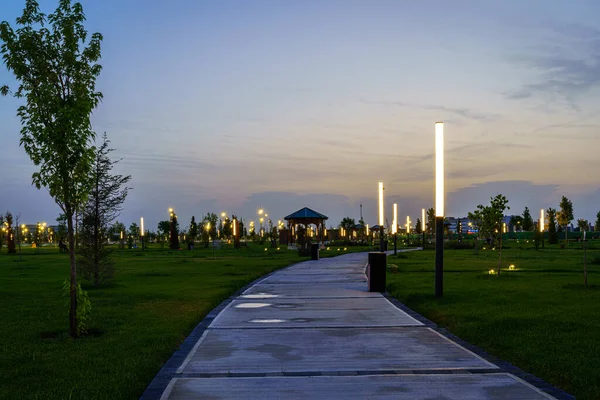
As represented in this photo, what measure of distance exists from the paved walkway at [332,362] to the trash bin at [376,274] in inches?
142

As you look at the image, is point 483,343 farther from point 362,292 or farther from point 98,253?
point 98,253

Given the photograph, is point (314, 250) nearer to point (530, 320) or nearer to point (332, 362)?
point (530, 320)

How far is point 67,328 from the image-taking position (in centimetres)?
1062

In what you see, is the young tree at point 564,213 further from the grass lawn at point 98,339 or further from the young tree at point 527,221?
the grass lawn at point 98,339

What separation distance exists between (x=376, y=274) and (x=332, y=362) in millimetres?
9189

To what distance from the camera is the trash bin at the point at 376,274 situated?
636 inches

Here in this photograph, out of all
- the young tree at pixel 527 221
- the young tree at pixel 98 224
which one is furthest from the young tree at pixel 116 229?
the young tree at pixel 527 221

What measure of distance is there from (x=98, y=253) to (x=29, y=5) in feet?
37.0

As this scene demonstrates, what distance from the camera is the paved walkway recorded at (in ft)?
19.6

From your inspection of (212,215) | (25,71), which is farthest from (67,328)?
(212,215)

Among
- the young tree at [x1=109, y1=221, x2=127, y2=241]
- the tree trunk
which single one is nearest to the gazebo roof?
the young tree at [x1=109, y1=221, x2=127, y2=241]

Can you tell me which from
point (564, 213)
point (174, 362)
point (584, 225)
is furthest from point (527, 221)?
point (174, 362)

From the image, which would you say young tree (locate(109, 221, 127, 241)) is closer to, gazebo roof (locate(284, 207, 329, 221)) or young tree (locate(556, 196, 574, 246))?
gazebo roof (locate(284, 207, 329, 221))

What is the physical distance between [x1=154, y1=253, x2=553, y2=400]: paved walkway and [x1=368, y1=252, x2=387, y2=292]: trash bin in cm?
362
